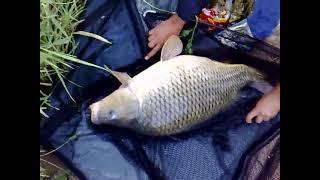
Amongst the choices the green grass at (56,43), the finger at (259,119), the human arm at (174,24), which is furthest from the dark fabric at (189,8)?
the finger at (259,119)

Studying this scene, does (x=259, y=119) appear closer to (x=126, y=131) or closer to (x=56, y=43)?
(x=126, y=131)

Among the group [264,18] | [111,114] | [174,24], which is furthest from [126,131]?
[264,18]

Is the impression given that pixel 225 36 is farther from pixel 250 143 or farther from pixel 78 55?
pixel 78 55

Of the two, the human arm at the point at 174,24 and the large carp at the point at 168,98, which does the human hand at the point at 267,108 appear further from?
the human arm at the point at 174,24

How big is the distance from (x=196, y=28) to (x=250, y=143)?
39cm

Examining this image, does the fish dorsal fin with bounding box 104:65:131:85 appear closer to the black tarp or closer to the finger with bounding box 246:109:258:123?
the black tarp

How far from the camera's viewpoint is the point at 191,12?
185 cm

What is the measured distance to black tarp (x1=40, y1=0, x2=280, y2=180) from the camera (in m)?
1.76

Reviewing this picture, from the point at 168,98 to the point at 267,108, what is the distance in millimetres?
310

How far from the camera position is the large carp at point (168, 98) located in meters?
1.73

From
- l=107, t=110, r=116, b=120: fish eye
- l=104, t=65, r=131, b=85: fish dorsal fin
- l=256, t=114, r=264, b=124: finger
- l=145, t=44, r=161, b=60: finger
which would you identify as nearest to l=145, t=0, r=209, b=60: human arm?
l=145, t=44, r=161, b=60: finger

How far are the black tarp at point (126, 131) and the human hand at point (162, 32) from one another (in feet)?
0.07
